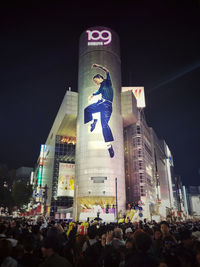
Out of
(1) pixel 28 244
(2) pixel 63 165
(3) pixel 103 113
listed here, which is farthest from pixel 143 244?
(2) pixel 63 165

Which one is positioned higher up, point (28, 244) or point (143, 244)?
point (143, 244)

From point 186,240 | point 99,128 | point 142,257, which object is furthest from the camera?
point 99,128

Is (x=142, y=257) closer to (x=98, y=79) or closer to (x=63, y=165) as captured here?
(x=98, y=79)

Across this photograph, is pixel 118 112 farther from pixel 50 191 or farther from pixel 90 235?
pixel 90 235

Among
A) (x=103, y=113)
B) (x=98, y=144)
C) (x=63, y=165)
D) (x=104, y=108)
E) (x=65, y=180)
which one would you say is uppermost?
(x=104, y=108)

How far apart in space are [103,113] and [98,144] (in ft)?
30.8

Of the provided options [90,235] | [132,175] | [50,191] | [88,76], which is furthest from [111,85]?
[90,235]

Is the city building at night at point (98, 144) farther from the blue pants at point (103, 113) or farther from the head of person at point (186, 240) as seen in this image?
the head of person at point (186, 240)

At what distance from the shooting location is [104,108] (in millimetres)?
71250

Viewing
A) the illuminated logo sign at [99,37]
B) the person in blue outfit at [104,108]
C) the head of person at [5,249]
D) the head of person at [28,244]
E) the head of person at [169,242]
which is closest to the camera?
the head of person at [5,249]

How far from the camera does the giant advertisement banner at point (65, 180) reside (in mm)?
80625

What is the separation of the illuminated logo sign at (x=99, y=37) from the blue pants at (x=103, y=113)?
23.2 metres

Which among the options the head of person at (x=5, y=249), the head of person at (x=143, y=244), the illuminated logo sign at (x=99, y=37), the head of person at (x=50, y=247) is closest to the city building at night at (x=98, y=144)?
the illuminated logo sign at (x=99, y=37)

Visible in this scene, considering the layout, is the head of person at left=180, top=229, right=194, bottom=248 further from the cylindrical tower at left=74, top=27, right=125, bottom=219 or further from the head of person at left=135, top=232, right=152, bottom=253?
the cylindrical tower at left=74, top=27, right=125, bottom=219
